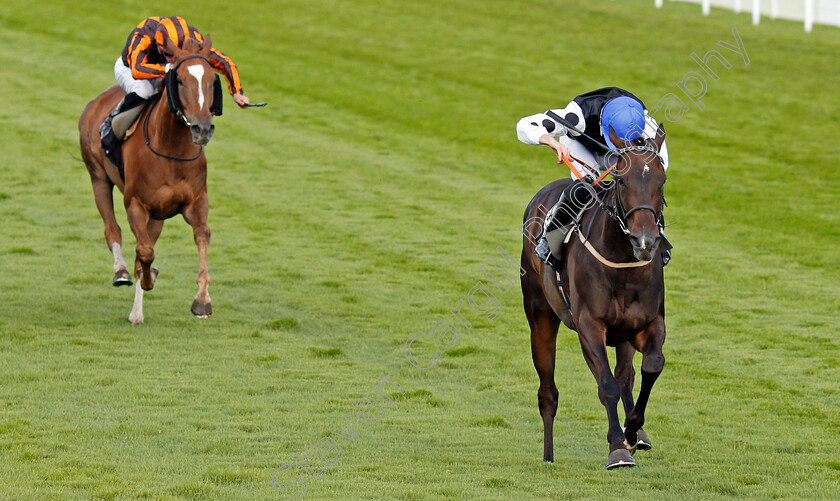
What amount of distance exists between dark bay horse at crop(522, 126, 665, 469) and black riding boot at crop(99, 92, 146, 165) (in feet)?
16.0

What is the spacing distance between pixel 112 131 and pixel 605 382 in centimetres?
559

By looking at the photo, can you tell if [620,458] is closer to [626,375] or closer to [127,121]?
[626,375]

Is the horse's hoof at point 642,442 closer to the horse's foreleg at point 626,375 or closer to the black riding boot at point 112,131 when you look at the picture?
the horse's foreleg at point 626,375

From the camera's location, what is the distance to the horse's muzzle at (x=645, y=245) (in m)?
5.24

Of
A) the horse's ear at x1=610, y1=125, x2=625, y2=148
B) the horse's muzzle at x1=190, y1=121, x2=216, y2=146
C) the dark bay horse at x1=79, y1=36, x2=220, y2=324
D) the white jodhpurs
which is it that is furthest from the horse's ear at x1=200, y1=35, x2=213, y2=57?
the horse's ear at x1=610, y1=125, x2=625, y2=148

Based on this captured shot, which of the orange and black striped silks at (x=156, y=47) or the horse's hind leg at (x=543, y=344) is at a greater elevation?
the orange and black striped silks at (x=156, y=47)

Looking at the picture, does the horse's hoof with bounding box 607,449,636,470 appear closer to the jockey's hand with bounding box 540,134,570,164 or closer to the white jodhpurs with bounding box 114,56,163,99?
the jockey's hand with bounding box 540,134,570,164

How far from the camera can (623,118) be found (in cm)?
571

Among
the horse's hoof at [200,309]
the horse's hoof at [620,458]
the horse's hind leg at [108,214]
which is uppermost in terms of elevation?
the horse's hind leg at [108,214]

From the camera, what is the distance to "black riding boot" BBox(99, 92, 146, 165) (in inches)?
383

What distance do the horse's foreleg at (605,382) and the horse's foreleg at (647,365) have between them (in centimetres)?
11

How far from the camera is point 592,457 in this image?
21.8 ft

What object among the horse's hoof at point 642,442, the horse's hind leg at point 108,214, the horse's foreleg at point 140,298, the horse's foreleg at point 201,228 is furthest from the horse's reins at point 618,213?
the horse's hind leg at point 108,214

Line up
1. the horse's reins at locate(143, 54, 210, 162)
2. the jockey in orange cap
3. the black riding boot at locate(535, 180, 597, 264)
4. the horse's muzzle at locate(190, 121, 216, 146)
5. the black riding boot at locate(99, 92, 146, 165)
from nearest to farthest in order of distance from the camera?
the black riding boot at locate(535, 180, 597, 264) → the horse's muzzle at locate(190, 121, 216, 146) → the horse's reins at locate(143, 54, 210, 162) → the jockey in orange cap → the black riding boot at locate(99, 92, 146, 165)
